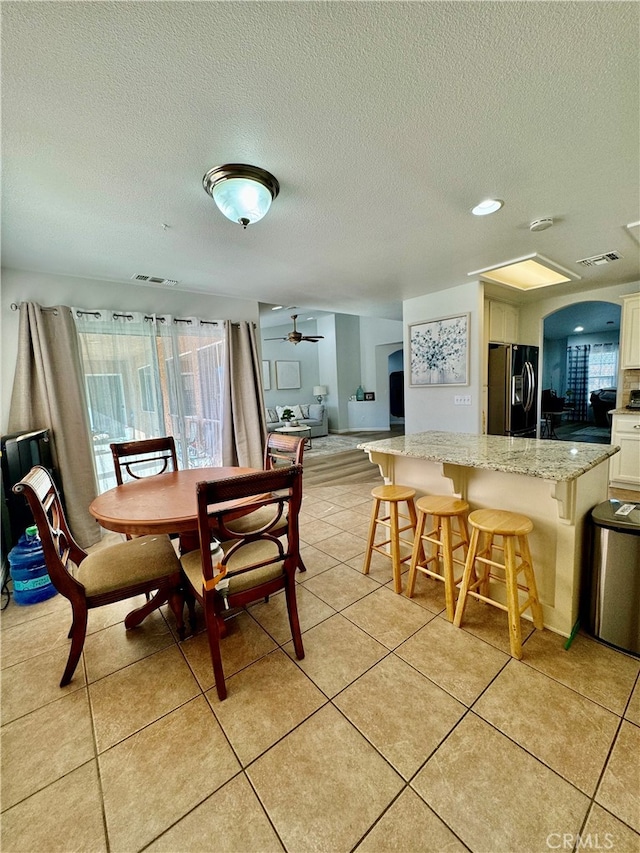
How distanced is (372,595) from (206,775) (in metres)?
1.25

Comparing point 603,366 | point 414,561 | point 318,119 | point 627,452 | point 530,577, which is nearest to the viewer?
point 318,119

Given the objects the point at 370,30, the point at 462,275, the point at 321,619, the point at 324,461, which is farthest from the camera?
the point at 324,461

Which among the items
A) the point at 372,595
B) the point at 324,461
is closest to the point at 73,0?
the point at 372,595

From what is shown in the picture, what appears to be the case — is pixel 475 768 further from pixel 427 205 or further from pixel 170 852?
pixel 427 205

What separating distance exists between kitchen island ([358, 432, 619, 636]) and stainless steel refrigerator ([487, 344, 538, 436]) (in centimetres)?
212

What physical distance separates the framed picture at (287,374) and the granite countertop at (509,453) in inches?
273

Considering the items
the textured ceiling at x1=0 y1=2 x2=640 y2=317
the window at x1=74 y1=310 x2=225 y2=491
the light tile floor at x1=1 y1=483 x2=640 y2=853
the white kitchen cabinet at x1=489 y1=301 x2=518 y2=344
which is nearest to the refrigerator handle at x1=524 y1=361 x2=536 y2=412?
the white kitchen cabinet at x1=489 y1=301 x2=518 y2=344

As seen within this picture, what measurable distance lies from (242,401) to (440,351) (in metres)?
2.55

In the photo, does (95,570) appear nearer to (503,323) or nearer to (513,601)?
(513,601)

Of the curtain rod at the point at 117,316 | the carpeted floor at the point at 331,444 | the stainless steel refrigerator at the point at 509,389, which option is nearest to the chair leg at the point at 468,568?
the stainless steel refrigerator at the point at 509,389

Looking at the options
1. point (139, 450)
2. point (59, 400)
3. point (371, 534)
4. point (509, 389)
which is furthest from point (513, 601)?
point (59, 400)

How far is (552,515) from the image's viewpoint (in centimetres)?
179

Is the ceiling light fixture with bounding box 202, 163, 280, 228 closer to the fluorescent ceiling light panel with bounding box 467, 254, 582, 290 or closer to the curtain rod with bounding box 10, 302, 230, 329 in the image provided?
the curtain rod with bounding box 10, 302, 230, 329

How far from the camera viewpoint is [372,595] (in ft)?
7.21
